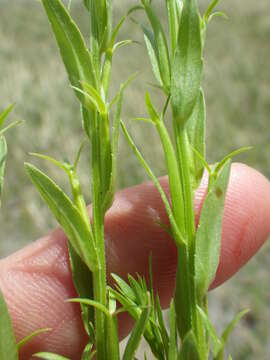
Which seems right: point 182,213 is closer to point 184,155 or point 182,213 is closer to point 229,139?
point 184,155

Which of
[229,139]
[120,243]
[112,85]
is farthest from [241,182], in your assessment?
[112,85]

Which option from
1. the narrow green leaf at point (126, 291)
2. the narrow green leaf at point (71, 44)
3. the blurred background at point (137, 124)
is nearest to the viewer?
the narrow green leaf at point (71, 44)

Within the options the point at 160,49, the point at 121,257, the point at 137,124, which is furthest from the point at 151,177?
the point at 137,124

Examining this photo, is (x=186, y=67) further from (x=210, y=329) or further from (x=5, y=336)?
(x=5, y=336)

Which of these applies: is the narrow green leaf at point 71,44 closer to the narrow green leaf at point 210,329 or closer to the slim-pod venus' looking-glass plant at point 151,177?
the slim-pod venus' looking-glass plant at point 151,177

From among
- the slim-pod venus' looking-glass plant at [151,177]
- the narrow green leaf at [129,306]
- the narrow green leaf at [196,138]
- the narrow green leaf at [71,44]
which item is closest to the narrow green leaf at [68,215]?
the slim-pod venus' looking-glass plant at [151,177]
